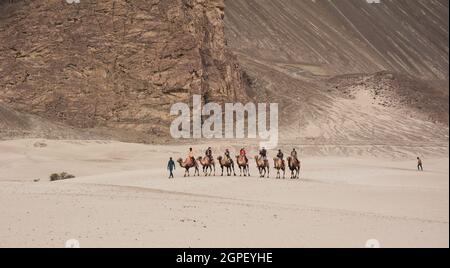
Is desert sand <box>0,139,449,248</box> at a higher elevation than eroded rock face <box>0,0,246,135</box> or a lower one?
lower

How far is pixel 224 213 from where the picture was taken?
1376 centimetres

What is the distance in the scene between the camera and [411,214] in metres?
14.5

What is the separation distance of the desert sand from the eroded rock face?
13466 millimetres

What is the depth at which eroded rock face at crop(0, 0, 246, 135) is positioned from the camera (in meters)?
38.6

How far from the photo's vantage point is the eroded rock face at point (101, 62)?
127ft

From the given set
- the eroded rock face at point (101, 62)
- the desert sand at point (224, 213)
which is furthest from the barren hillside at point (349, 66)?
the desert sand at point (224, 213)

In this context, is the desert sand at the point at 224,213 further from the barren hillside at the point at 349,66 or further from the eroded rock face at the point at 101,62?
the barren hillside at the point at 349,66

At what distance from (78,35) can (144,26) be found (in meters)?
3.78

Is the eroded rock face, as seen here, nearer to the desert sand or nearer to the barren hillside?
the barren hillside

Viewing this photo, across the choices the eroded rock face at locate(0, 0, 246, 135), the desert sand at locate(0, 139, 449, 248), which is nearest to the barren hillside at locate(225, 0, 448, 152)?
the eroded rock face at locate(0, 0, 246, 135)

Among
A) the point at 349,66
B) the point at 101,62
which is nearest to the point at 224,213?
the point at 101,62

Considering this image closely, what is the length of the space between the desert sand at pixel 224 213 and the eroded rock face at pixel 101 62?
13466 millimetres
